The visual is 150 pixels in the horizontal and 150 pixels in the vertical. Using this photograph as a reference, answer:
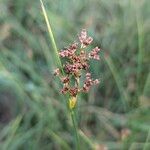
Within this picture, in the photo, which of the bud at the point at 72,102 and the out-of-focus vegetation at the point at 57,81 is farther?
the out-of-focus vegetation at the point at 57,81

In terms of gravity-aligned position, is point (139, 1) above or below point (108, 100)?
above

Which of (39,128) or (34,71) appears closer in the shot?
(39,128)

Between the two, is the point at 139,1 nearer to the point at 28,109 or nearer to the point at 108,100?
the point at 108,100

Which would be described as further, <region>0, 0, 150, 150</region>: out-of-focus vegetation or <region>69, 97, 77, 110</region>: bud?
<region>0, 0, 150, 150</region>: out-of-focus vegetation

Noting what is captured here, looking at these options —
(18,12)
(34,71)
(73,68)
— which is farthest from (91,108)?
(73,68)

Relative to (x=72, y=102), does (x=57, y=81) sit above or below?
above

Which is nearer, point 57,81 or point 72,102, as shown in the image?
point 72,102

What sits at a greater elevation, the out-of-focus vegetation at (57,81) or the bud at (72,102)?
the out-of-focus vegetation at (57,81)

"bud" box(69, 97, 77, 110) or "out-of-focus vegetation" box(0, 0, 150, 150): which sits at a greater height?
"out-of-focus vegetation" box(0, 0, 150, 150)
